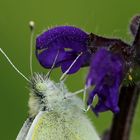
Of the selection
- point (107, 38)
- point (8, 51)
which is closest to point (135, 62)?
point (107, 38)

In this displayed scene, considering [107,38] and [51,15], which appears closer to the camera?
[107,38]

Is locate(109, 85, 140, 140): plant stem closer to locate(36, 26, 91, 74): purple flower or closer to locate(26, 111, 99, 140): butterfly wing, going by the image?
locate(26, 111, 99, 140): butterfly wing

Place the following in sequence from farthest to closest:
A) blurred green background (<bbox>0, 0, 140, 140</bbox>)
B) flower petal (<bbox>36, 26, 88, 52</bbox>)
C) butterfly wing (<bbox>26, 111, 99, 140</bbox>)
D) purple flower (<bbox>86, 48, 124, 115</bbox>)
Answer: blurred green background (<bbox>0, 0, 140, 140</bbox>) < butterfly wing (<bbox>26, 111, 99, 140</bbox>) < flower petal (<bbox>36, 26, 88, 52</bbox>) < purple flower (<bbox>86, 48, 124, 115</bbox>)

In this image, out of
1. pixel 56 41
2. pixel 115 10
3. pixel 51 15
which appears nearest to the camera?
pixel 56 41

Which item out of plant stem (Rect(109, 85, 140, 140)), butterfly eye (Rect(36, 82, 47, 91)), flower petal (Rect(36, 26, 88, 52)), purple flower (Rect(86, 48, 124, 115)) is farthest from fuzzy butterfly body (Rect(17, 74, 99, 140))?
purple flower (Rect(86, 48, 124, 115))

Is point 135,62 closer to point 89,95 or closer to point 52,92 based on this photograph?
point 89,95
